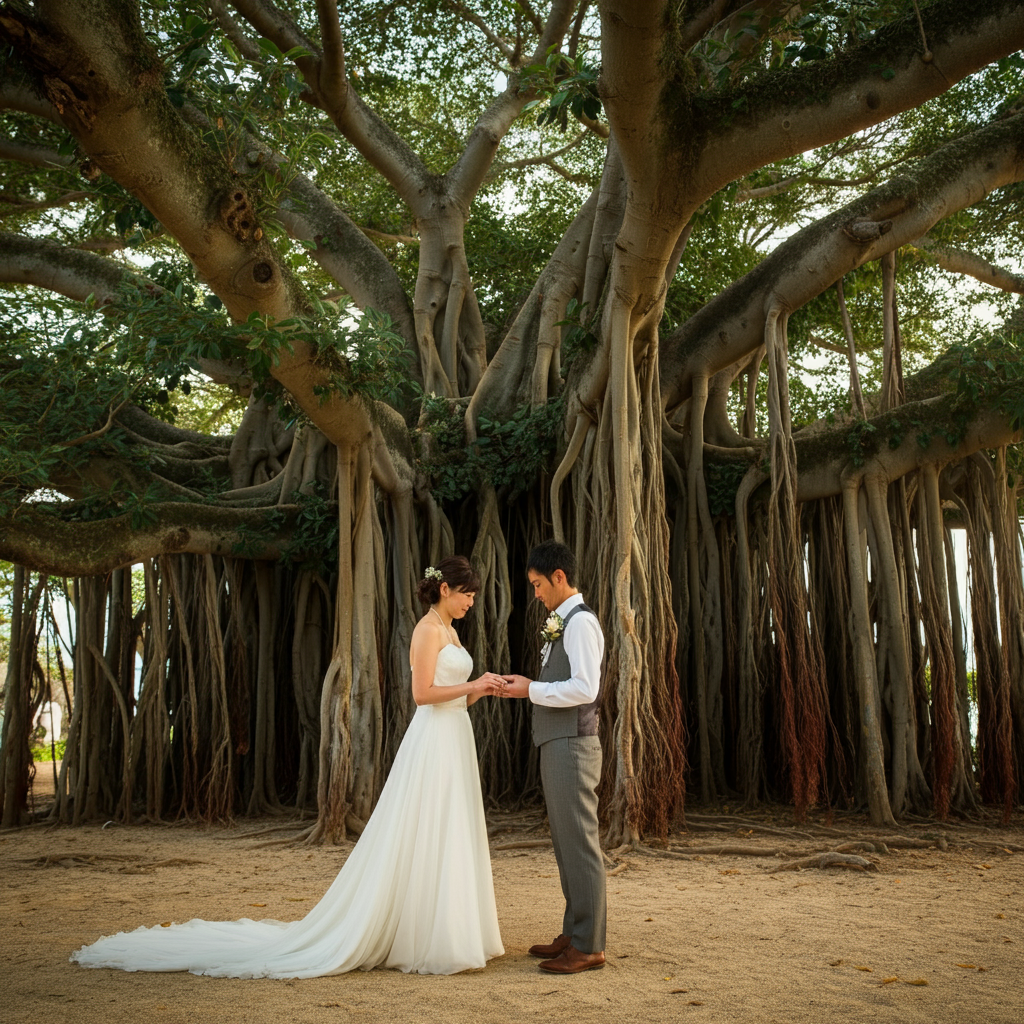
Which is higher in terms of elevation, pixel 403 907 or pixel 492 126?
pixel 492 126

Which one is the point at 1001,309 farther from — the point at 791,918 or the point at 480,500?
the point at 791,918

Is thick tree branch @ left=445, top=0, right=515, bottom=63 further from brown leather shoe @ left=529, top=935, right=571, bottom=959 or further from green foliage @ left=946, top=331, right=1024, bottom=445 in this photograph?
brown leather shoe @ left=529, top=935, right=571, bottom=959

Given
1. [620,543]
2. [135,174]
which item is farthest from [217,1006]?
[620,543]

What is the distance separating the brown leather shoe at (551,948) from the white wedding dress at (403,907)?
0.09 meters

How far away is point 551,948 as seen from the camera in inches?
101

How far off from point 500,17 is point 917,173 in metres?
3.74

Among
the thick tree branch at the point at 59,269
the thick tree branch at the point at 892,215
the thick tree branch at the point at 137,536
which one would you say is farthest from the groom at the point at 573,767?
the thick tree branch at the point at 59,269

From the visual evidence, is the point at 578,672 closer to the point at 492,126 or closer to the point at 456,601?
the point at 456,601

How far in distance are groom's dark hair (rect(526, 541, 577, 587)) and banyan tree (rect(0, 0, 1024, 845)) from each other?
4.70ft

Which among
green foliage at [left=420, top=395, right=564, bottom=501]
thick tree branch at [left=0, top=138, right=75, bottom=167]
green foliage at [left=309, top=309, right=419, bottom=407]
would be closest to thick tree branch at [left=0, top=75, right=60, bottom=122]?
thick tree branch at [left=0, top=138, right=75, bottom=167]

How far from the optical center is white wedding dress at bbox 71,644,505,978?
2.49m

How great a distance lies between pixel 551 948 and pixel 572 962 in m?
0.16

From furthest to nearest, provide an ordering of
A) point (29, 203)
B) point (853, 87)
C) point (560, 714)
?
point (29, 203) → point (853, 87) → point (560, 714)

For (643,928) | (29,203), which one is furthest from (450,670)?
(29,203)
